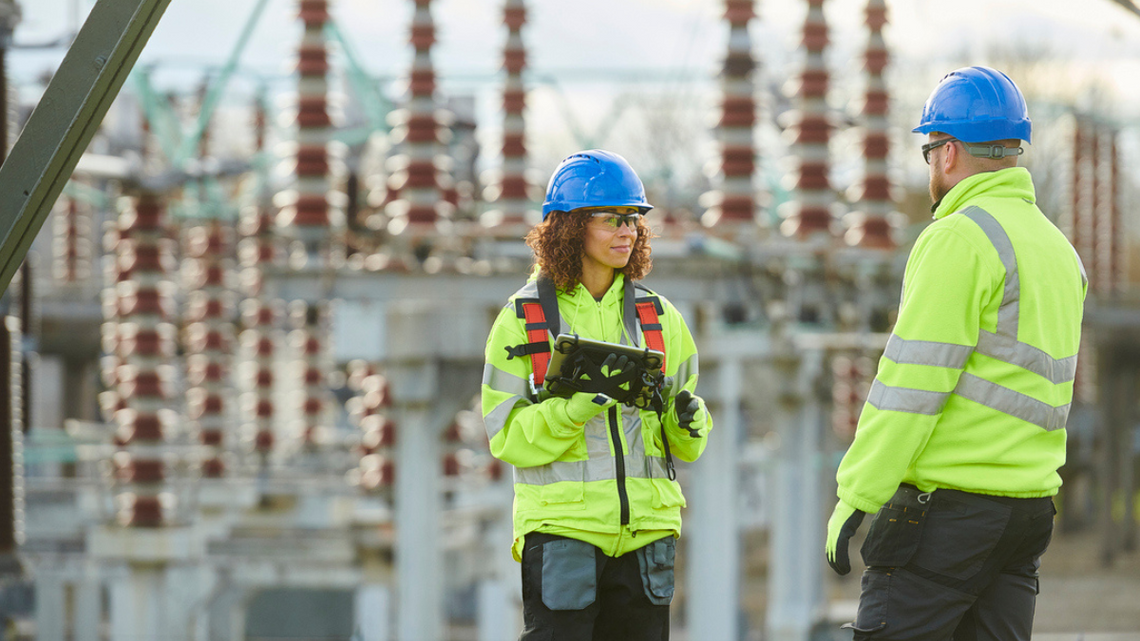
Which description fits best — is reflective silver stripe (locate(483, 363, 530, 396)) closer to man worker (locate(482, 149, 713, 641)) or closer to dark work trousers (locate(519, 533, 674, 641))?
man worker (locate(482, 149, 713, 641))

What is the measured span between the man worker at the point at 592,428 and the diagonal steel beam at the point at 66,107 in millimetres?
1377

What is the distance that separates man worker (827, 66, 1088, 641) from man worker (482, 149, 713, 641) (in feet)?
1.92

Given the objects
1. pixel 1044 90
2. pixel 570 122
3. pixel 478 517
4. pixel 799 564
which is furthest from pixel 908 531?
pixel 1044 90

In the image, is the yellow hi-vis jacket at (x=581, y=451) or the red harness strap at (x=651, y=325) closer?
the yellow hi-vis jacket at (x=581, y=451)

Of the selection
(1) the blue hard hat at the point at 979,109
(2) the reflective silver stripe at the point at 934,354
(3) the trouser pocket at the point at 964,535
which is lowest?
(3) the trouser pocket at the point at 964,535

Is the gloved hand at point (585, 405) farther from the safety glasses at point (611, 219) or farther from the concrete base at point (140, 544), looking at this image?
the concrete base at point (140, 544)

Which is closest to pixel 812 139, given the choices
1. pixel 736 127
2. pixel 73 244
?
pixel 736 127

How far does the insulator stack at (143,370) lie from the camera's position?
16.6 metres

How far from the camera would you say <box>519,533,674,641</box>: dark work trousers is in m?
3.96

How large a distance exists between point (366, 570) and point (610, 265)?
1357 centimetres

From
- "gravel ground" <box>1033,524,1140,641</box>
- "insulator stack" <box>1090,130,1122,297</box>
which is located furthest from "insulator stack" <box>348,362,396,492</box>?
"insulator stack" <box>1090,130,1122,297</box>

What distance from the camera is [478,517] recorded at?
1922 centimetres

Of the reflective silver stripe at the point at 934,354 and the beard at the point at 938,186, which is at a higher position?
the beard at the point at 938,186

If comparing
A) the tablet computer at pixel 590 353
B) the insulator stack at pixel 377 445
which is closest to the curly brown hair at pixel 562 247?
the tablet computer at pixel 590 353
